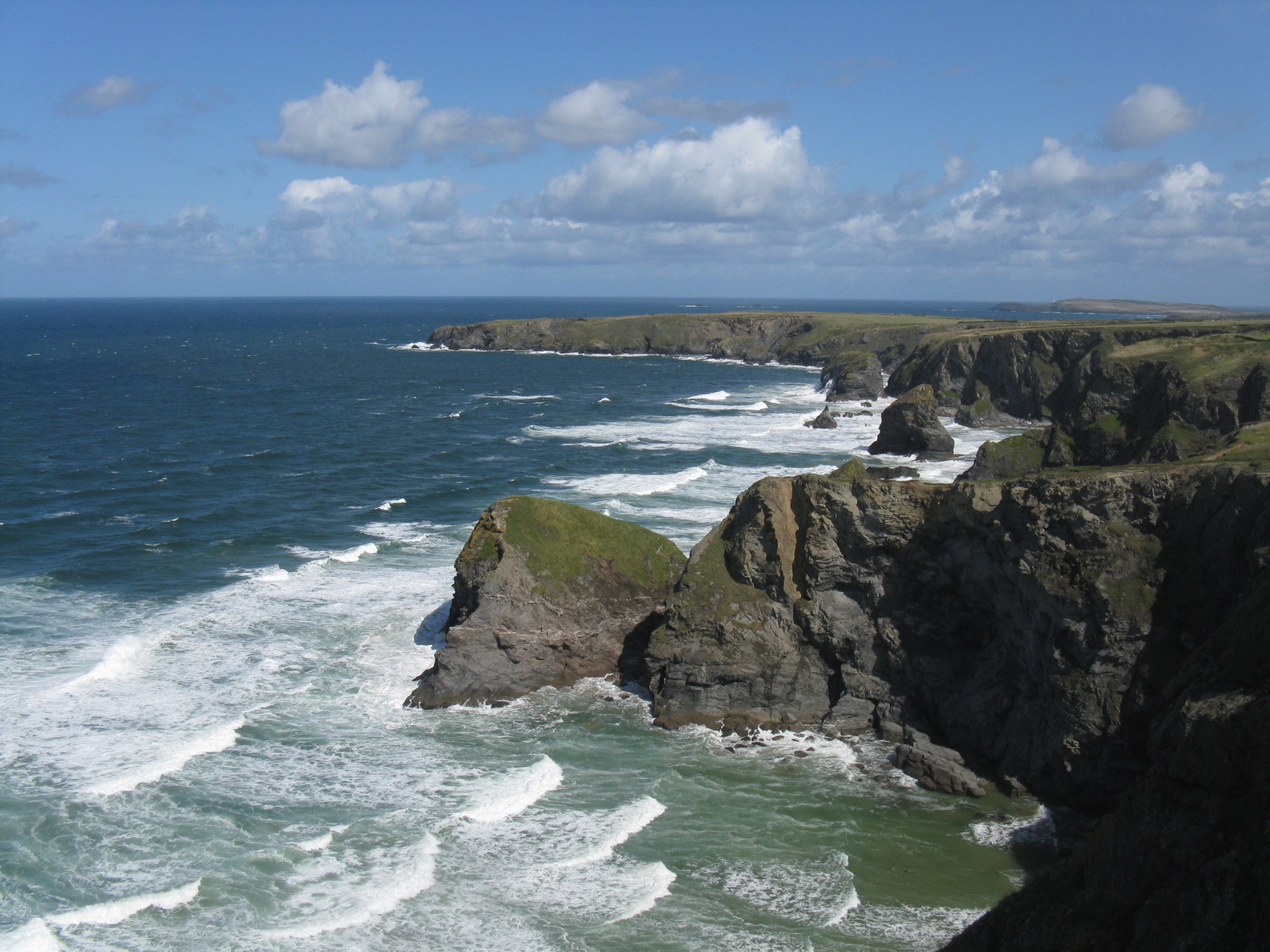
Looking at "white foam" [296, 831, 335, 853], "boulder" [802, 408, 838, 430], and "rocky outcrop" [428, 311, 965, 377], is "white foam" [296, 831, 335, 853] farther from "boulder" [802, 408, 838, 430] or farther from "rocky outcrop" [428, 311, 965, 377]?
"rocky outcrop" [428, 311, 965, 377]

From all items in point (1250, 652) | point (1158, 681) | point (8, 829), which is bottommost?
point (8, 829)

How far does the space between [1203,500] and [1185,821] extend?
13838 mm

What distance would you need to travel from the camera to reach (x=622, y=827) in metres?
24.6

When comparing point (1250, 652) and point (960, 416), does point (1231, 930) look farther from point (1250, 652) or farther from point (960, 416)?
point (960, 416)

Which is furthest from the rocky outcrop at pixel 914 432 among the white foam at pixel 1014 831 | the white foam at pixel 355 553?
the white foam at pixel 1014 831

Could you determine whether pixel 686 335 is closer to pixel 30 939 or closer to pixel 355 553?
pixel 355 553

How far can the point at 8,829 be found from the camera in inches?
961

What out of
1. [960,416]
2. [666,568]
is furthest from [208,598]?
[960,416]

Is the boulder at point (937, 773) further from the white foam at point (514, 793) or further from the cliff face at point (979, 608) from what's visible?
the white foam at point (514, 793)

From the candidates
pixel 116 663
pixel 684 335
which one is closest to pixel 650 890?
pixel 116 663

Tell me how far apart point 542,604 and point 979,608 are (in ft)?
48.2

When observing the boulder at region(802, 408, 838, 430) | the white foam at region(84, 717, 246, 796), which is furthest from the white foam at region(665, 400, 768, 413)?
the white foam at region(84, 717, 246, 796)

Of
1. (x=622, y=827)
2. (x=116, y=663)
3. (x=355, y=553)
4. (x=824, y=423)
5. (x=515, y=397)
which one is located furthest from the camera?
(x=515, y=397)

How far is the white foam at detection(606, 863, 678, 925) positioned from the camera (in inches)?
837
